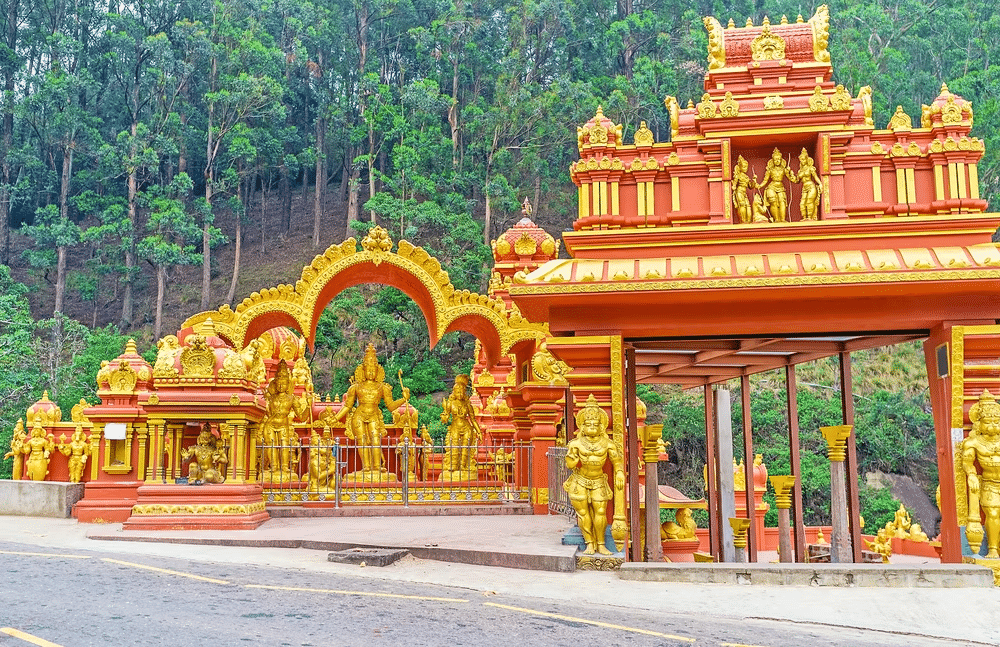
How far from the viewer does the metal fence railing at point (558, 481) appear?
12688 mm

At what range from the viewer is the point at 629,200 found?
10.8 metres

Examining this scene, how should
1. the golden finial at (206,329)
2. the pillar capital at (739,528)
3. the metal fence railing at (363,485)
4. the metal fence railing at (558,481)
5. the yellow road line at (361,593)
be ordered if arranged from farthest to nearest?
the metal fence railing at (363,485) → the golden finial at (206,329) → the metal fence railing at (558,481) → the pillar capital at (739,528) → the yellow road line at (361,593)

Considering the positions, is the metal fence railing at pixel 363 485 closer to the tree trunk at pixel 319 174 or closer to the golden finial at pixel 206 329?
the golden finial at pixel 206 329

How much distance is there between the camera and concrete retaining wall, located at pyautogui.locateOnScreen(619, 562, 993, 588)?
28.1 ft

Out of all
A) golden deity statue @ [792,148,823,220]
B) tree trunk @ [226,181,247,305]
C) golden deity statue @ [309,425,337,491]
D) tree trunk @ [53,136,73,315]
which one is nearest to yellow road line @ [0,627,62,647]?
golden deity statue @ [309,425,337,491]

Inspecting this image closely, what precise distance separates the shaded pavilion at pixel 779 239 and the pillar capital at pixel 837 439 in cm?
128

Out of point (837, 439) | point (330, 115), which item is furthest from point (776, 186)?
point (330, 115)

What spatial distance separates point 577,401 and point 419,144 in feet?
108

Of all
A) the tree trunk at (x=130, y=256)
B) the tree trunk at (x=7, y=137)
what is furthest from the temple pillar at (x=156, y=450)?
the tree trunk at (x=7, y=137)

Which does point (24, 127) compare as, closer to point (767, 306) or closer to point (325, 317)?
point (325, 317)

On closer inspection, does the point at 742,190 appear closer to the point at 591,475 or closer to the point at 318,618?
the point at 591,475

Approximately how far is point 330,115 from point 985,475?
41.2 m

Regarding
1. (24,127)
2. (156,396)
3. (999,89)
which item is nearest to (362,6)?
(24,127)

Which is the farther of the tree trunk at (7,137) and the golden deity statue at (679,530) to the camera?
the tree trunk at (7,137)
